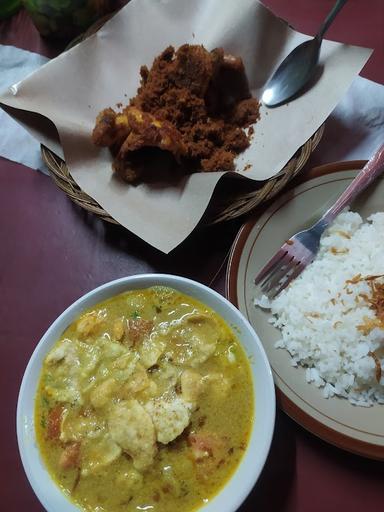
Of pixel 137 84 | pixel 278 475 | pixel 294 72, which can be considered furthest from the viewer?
pixel 137 84

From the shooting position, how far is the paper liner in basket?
5.56 feet

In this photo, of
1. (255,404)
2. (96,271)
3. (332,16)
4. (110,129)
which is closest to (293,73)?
(332,16)

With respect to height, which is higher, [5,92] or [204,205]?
[204,205]

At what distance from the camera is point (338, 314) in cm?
158

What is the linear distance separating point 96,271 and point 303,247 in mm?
692

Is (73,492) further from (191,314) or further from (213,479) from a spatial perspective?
(191,314)

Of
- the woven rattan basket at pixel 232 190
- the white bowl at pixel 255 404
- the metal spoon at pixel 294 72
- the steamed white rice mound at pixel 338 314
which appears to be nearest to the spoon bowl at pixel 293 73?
the metal spoon at pixel 294 72

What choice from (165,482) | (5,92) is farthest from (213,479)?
(5,92)

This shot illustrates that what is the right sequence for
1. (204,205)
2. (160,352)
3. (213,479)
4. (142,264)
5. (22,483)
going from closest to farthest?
1. (213,479)
2. (160,352)
3. (22,483)
4. (204,205)
5. (142,264)

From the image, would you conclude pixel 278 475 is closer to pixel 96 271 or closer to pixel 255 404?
pixel 255 404

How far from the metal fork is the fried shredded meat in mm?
355

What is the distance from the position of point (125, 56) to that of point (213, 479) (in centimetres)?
149

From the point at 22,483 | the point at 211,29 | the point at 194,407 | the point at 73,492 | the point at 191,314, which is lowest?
the point at 22,483

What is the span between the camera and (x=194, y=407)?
1367 millimetres
